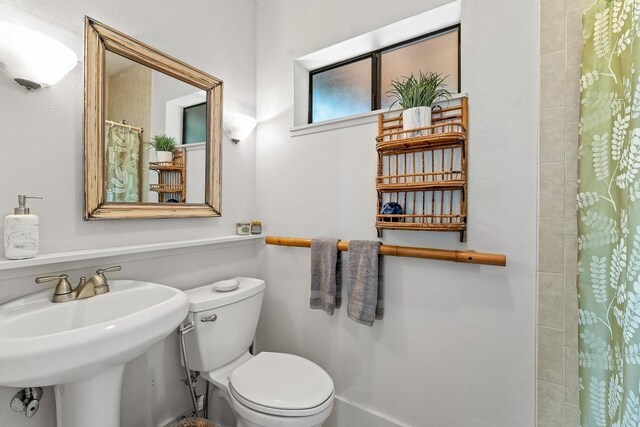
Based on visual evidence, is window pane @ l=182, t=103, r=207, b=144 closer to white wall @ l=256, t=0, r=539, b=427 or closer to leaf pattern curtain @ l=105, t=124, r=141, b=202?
leaf pattern curtain @ l=105, t=124, r=141, b=202

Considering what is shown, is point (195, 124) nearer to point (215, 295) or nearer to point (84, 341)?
point (215, 295)

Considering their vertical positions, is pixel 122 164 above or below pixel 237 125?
below

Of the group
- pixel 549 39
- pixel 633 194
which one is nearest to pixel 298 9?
pixel 549 39

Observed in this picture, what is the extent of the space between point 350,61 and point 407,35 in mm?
365

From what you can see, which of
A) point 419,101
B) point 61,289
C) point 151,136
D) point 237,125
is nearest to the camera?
point 61,289

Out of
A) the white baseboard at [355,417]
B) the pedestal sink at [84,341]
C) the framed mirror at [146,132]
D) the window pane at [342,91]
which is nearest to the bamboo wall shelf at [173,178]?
the framed mirror at [146,132]

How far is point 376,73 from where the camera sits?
5.35 ft

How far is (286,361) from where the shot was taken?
Answer: 1.39 metres

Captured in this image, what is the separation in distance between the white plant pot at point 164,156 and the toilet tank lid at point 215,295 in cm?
65

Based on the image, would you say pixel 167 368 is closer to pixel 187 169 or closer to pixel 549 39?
pixel 187 169

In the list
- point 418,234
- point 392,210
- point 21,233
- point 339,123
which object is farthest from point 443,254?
point 21,233

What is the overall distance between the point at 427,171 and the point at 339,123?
1.75 ft

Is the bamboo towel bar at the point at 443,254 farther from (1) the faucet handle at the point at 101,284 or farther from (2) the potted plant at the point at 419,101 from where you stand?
(1) the faucet handle at the point at 101,284

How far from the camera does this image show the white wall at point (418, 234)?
112 centimetres
